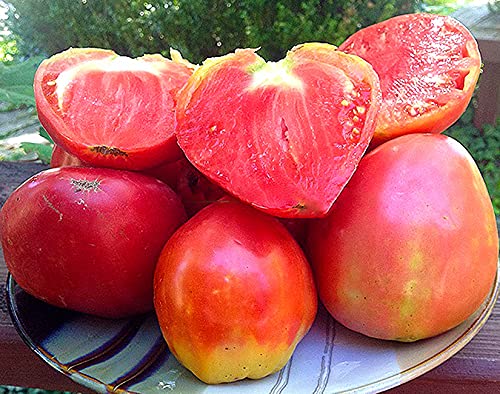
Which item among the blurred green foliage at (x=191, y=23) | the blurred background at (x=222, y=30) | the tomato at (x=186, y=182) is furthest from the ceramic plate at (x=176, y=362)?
the blurred green foliage at (x=191, y=23)

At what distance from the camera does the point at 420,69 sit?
662mm

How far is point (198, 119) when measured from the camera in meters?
0.55

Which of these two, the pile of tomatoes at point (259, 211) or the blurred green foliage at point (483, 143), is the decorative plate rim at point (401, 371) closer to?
the pile of tomatoes at point (259, 211)

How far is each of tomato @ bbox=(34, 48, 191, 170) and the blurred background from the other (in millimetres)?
1235

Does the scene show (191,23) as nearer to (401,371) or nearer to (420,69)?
(420,69)

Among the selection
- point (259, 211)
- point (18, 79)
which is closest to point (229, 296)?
point (259, 211)

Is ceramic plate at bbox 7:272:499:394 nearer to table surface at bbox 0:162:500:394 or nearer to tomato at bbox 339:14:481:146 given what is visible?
table surface at bbox 0:162:500:394

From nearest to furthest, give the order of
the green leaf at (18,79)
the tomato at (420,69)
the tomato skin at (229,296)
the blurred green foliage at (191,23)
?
1. the tomato skin at (229,296)
2. the tomato at (420,69)
3. the green leaf at (18,79)
4. the blurred green foliage at (191,23)

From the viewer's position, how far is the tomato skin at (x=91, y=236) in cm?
57

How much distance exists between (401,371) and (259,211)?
169mm

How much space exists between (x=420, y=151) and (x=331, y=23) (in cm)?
161

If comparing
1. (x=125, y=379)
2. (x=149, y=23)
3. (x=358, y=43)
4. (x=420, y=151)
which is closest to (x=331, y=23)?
(x=149, y=23)

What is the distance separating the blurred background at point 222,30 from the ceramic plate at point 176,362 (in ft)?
4.34

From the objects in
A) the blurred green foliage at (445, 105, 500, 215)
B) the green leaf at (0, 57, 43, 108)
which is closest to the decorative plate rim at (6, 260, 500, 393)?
the green leaf at (0, 57, 43, 108)
